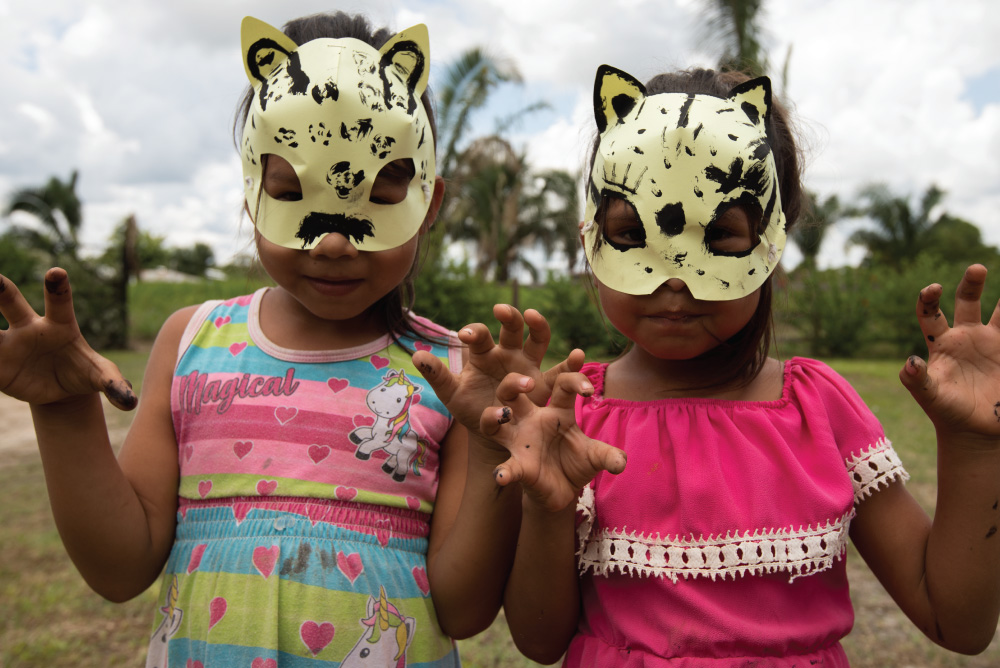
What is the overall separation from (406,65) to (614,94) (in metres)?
0.51

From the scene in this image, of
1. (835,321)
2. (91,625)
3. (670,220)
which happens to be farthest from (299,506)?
(835,321)

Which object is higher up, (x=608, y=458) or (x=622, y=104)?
(x=622, y=104)

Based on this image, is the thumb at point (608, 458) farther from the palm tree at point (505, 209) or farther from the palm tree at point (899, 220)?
the palm tree at point (899, 220)

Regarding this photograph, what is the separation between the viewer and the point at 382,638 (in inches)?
58.0

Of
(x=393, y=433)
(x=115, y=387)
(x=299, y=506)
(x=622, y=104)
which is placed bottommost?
(x=299, y=506)

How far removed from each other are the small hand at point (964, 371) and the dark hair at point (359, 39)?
1048mm

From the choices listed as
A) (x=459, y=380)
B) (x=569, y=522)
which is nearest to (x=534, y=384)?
(x=459, y=380)

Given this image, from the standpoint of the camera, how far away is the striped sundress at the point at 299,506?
1.45 meters

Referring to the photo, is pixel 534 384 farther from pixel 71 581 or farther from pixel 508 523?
pixel 71 581

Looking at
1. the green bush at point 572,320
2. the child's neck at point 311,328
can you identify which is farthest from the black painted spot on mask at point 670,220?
the green bush at point 572,320

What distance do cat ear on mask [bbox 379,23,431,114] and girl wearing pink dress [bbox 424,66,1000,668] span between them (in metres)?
0.45

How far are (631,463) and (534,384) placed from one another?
1.18 feet

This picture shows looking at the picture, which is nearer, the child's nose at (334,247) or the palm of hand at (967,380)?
the palm of hand at (967,380)

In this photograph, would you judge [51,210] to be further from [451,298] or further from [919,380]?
[919,380]
